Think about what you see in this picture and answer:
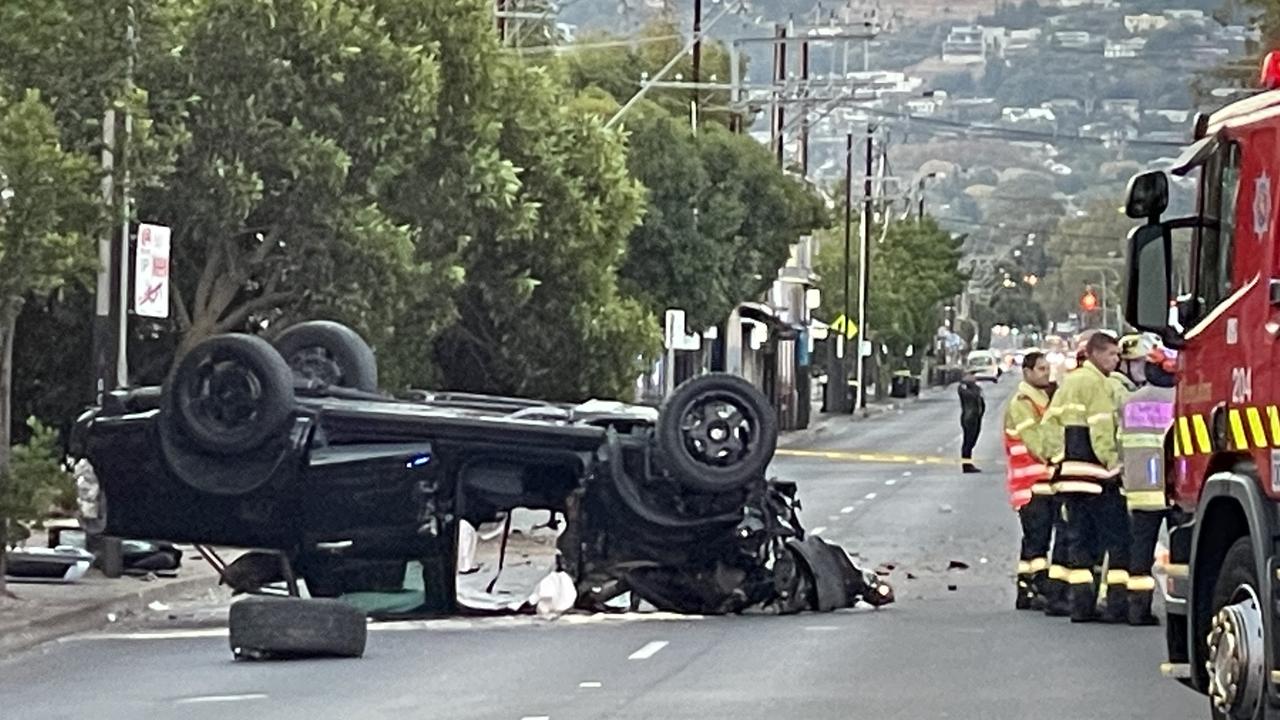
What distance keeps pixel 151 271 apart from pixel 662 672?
9217 mm

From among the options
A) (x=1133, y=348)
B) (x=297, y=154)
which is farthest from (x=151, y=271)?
(x=1133, y=348)

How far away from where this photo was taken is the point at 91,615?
22203mm

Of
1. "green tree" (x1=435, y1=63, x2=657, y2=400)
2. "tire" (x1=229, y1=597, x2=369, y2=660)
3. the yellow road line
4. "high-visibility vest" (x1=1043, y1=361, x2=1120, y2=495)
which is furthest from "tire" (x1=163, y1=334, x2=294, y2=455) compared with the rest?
the yellow road line

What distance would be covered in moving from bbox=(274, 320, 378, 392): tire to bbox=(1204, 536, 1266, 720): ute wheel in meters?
11.7

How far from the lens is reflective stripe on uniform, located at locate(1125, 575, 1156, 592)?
806 inches

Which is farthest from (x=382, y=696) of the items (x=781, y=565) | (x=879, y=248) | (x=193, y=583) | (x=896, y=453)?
(x=879, y=248)

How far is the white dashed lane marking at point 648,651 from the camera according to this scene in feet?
60.5

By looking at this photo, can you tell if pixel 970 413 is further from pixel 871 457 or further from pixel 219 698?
pixel 219 698

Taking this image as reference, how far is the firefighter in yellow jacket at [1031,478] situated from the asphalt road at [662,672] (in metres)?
0.34

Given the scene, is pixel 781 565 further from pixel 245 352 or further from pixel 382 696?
pixel 382 696

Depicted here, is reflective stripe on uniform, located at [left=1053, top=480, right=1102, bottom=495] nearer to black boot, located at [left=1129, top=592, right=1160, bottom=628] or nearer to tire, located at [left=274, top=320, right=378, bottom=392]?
black boot, located at [left=1129, top=592, right=1160, bottom=628]

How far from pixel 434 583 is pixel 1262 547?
10694 millimetres

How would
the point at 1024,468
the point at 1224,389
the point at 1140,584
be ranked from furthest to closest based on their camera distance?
the point at 1024,468 < the point at 1140,584 < the point at 1224,389

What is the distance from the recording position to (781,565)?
72.0 feet
